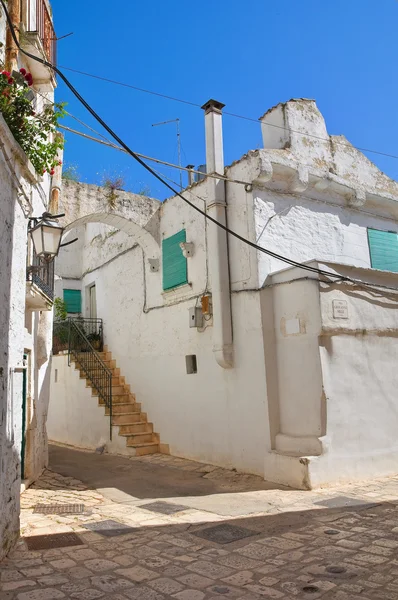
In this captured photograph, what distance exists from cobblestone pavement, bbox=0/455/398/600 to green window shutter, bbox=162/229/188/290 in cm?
503

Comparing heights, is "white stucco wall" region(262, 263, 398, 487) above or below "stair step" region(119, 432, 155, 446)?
above

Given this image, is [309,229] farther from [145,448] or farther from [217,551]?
[217,551]

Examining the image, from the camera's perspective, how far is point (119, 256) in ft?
45.7

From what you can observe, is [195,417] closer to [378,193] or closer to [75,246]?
[378,193]

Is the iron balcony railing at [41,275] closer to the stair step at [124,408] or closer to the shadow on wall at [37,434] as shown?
the shadow on wall at [37,434]

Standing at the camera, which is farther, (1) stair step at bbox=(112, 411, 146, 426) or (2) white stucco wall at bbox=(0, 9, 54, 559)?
(1) stair step at bbox=(112, 411, 146, 426)

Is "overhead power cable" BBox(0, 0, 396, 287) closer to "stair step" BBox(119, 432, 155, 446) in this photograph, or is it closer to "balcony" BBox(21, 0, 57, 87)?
"balcony" BBox(21, 0, 57, 87)

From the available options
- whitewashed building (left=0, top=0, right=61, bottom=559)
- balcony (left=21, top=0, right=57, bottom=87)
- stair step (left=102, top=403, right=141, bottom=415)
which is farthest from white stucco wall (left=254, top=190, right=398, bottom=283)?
stair step (left=102, top=403, right=141, bottom=415)

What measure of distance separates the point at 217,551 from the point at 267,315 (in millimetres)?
4587

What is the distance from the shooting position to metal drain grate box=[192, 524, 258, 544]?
5.09 metres

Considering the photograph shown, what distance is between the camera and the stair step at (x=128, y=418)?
11750mm

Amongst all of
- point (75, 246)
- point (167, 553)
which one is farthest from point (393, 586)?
point (75, 246)

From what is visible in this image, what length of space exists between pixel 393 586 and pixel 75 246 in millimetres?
15190

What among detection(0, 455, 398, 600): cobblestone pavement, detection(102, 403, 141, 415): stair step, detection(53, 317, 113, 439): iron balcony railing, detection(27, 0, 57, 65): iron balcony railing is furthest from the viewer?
detection(53, 317, 113, 439): iron balcony railing
